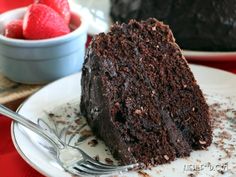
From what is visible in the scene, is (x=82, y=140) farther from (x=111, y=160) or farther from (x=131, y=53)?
(x=131, y=53)

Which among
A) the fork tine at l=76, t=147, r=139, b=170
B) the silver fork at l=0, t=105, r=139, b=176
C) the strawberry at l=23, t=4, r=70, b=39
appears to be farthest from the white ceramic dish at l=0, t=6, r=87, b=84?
the fork tine at l=76, t=147, r=139, b=170

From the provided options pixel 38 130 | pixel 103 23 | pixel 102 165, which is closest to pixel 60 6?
pixel 103 23

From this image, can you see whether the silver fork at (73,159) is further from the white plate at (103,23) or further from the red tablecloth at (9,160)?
the white plate at (103,23)

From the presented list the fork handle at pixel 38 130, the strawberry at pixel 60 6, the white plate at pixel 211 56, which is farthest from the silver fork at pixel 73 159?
the white plate at pixel 211 56

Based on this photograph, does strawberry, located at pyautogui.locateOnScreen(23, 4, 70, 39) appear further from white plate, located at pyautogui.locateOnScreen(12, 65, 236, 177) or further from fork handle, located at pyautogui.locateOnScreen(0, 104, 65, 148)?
fork handle, located at pyautogui.locateOnScreen(0, 104, 65, 148)

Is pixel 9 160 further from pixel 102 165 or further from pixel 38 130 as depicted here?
pixel 102 165
